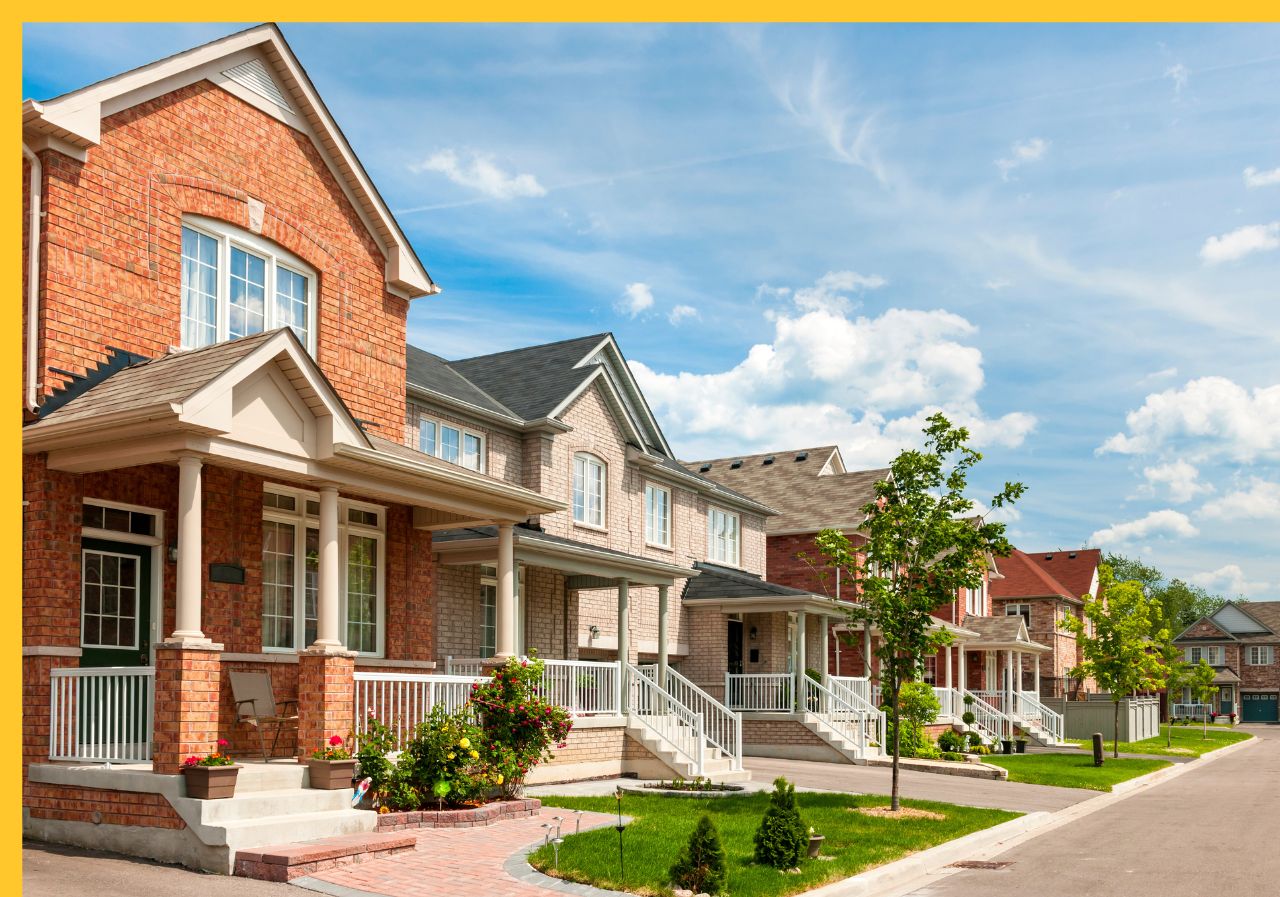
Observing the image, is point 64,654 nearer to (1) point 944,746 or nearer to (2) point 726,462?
(1) point 944,746

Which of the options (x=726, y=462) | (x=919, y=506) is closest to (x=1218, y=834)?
(x=919, y=506)

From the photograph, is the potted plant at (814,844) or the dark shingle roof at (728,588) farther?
the dark shingle roof at (728,588)

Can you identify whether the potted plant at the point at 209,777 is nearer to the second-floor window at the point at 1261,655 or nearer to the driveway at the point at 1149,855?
the driveway at the point at 1149,855

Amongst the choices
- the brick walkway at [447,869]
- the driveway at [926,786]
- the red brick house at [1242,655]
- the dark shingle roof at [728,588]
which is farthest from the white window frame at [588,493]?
the red brick house at [1242,655]

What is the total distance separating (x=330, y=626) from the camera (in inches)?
532

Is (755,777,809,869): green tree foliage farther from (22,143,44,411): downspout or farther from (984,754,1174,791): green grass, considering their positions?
(984,754,1174,791): green grass

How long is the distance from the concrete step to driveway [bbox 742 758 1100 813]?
10.7 meters

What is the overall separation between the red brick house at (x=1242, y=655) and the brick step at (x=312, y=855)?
90.5m

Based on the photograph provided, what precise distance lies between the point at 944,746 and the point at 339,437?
22.6m

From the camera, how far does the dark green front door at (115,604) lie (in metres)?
13.2

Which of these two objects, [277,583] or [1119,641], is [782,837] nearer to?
[277,583]

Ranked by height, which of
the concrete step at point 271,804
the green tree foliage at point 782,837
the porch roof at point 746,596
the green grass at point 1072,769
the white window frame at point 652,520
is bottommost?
the green grass at point 1072,769

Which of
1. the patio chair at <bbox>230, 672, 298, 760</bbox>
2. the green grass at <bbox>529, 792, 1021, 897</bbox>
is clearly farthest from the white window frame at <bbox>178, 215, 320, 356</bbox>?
the green grass at <bbox>529, 792, 1021, 897</bbox>

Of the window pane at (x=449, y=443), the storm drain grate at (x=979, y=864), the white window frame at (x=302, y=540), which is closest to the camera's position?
the storm drain grate at (x=979, y=864)
